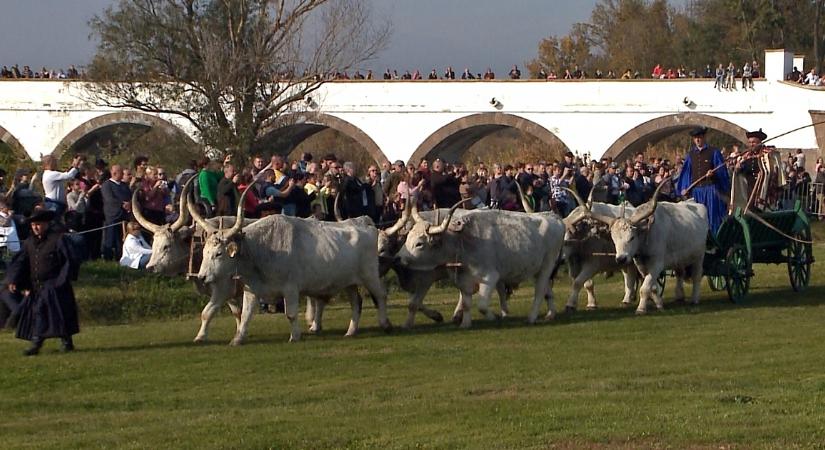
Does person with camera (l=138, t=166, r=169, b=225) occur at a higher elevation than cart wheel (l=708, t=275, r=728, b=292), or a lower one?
higher

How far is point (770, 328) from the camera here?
19641 mm

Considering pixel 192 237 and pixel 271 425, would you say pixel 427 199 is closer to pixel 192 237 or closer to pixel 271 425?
pixel 192 237

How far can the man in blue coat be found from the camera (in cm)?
2369

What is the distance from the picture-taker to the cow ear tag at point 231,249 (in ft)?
61.4

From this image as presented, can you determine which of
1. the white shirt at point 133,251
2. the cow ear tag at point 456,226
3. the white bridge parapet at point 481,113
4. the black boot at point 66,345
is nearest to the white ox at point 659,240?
the cow ear tag at point 456,226

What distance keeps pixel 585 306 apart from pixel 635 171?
14.2 m

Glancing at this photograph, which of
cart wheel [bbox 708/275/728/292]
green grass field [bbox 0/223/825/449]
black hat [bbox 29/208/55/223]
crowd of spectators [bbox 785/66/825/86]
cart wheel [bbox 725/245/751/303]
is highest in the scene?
crowd of spectators [bbox 785/66/825/86]

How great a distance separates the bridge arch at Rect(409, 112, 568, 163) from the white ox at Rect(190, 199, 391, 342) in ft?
130

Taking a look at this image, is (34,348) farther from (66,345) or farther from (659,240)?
(659,240)

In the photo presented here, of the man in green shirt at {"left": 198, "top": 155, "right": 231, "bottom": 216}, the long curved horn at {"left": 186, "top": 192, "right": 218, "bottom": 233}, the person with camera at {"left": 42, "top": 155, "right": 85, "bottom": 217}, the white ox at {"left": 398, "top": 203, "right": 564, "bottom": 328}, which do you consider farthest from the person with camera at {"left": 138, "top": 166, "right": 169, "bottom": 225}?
the white ox at {"left": 398, "top": 203, "right": 564, "bottom": 328}

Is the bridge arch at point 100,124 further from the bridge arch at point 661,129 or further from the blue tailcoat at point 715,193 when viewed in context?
the blue tailcoat at point 715,193

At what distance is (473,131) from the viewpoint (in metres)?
61.8

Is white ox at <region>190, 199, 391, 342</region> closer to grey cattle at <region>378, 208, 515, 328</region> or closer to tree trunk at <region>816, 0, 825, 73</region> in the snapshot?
grey cattle at <region>378, 208, 515, 328</region>

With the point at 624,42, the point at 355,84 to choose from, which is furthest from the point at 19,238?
the point at 624,42
